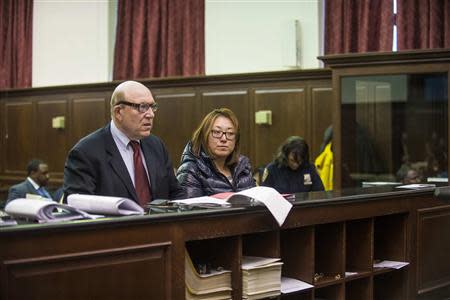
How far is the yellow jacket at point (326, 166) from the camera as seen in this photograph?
759cm

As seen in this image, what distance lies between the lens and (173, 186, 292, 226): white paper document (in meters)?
3.26

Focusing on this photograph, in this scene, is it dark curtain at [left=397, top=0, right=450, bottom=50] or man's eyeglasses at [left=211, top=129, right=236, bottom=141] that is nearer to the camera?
man's eyeglasses at [left=211, top=129, right=236, bottom=141]

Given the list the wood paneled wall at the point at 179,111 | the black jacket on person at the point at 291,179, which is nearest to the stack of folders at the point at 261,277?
the black jacket on person at the point at 291,179

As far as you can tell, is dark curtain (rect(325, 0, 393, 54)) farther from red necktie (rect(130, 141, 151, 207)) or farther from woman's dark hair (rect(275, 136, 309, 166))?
red necktie (rect(130, 141, 151, 207))

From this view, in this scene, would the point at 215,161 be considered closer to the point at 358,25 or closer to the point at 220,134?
the point at 220,134

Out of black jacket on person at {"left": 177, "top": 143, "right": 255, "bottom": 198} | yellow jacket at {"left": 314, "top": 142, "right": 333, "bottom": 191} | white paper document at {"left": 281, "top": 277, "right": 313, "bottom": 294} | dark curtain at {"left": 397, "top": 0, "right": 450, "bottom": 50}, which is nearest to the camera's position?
white paper document at {"left": 281, "top": 277, "right": 313, "bottom": 294}

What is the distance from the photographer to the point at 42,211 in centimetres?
270

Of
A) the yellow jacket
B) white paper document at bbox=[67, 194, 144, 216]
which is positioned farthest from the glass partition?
white paper document at bbox=[67, 194, 144, 216]

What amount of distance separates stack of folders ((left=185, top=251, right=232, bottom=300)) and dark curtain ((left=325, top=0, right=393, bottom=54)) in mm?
6057

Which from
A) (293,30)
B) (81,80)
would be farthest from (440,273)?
(81,80)

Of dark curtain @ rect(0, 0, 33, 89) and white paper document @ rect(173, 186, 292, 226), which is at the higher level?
dark curtain @ rect(0, 0, 33, 89)

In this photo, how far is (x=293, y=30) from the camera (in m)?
9.39

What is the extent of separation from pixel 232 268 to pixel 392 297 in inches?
56.1

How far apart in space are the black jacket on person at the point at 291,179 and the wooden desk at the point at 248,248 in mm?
1738
